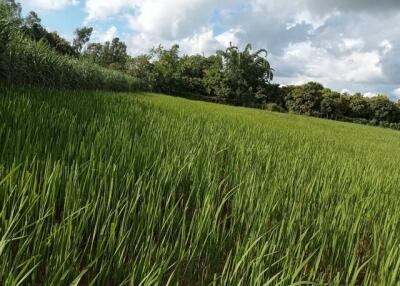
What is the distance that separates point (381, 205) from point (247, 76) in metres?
36.0

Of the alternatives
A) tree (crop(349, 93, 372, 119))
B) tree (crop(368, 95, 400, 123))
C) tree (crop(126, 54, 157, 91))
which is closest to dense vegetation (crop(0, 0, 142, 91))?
tree (crop(126, 54, 157, 91))

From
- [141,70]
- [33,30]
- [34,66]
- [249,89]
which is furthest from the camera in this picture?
[249,89]

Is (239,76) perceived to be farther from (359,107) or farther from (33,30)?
(33,30)

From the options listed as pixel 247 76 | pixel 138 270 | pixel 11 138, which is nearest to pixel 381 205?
pixel 138 270

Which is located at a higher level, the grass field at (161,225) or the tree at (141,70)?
the tree at (141,70)

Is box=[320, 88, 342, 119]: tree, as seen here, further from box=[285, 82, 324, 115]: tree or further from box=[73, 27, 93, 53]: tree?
box=[73, 27, 93, 53]: tree

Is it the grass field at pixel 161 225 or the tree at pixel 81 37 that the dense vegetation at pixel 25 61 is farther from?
the tree at pixel 81 37

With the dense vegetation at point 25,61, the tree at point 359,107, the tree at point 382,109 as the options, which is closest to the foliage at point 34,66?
the dense vegetation at point 25,61

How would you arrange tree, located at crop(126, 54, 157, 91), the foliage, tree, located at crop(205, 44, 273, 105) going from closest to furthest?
the foliage → tree, located at crop(126, 54, 157, 91) → tree, located at crop(205, 44, 273, 105)

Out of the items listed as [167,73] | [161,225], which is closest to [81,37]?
[167,73]

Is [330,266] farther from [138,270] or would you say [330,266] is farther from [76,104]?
[76,104]

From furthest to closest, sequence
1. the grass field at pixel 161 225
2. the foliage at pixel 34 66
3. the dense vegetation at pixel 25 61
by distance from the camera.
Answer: the foliage at pixel 34 66, the dense vegetation at pixel 25 61, the grass field at pixel 161 225

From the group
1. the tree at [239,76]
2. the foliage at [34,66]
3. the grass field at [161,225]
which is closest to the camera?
the grass field at [161,225]

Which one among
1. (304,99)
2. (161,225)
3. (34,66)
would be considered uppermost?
(304,99)
